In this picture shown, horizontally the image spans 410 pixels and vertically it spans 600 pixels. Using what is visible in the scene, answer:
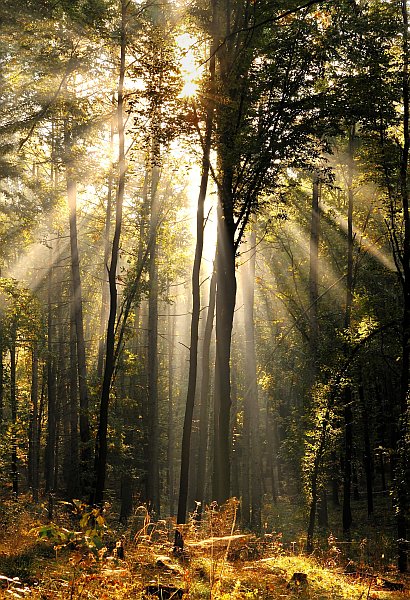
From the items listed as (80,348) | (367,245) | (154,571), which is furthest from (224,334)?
(367,245)

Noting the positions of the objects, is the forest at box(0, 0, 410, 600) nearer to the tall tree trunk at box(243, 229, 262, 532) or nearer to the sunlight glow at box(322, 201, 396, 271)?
the tall tree trunk at box(243, 229, 262, 532)

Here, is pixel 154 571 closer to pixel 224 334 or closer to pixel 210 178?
pixel 224 334

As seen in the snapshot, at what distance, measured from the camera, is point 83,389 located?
15.6 metres

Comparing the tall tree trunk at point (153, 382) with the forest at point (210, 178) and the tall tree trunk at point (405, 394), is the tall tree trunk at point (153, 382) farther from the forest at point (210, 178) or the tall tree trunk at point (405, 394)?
the tall tree trunk at point (405, 394)

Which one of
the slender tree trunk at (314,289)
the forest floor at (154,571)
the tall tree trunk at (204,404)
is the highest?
the slender tree trunk at (314,289)

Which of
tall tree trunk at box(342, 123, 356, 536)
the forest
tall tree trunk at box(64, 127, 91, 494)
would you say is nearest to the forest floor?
the forest

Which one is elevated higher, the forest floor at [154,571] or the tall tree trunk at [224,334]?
the tall tree trunk at [224,334]

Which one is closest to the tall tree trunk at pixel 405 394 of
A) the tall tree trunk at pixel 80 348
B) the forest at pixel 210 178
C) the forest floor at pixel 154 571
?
the forest at pixel 210 178

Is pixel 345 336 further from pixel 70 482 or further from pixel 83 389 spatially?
pixel 70 482

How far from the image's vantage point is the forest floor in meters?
4.76

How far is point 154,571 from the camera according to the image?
6918mm

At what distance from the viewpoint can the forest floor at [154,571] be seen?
476 cm

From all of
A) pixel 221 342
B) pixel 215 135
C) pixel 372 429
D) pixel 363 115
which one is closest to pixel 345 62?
pixel 363 115

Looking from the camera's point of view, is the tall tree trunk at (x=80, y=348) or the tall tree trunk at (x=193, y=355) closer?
the tall tree trunk at (x=193, y=355)
